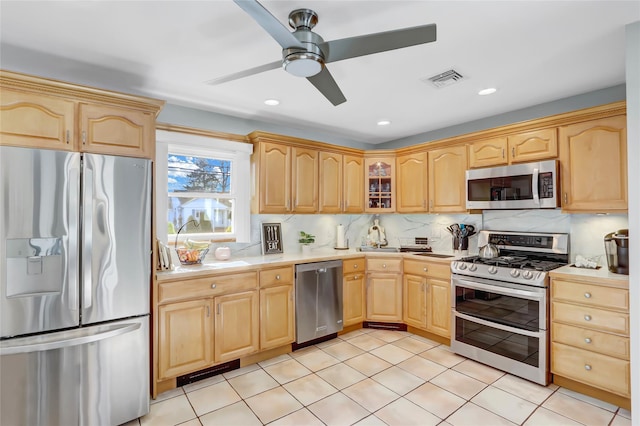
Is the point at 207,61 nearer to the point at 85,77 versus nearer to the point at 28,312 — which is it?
the point at 85,77

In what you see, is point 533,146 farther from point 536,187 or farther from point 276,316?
point 276,316

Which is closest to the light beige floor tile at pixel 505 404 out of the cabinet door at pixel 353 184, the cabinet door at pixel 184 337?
the cabinet door at pixel 184 337

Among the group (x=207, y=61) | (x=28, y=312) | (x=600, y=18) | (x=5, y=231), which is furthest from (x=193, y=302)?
(x=600, y=18)

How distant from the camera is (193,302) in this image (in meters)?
2.62

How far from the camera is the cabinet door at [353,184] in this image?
4137mm

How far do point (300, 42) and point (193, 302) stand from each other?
83.9 inches

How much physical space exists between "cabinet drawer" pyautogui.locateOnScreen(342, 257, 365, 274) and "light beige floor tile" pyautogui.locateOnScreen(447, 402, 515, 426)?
1.74m

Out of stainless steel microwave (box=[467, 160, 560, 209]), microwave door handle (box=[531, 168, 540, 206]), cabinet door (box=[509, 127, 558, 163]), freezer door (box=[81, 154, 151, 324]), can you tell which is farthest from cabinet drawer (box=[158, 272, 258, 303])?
cabinet door (box=[509, 127, 558, 163])

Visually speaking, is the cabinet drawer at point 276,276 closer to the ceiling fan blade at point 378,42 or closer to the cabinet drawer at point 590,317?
the ceiling fan blade at point 378,42

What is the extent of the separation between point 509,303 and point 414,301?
1.05 meters

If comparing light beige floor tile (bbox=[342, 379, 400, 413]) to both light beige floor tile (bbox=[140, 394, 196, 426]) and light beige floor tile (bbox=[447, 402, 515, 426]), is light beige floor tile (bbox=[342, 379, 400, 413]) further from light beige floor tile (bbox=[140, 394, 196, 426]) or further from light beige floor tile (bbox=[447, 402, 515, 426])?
light beige floor tile (bbox=[140, 394, 196, 426])

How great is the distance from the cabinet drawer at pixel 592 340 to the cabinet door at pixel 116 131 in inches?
138

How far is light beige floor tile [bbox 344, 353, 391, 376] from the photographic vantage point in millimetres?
2858

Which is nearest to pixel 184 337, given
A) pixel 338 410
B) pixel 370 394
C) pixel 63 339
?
pixel 63 339
